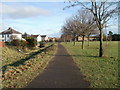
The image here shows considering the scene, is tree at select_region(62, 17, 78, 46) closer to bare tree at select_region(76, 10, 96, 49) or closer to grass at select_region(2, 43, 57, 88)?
bare tree at select_region(76, 10, 96, 49)

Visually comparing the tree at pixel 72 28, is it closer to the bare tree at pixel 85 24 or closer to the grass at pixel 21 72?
Answer: the bare tree at pixel 85 24

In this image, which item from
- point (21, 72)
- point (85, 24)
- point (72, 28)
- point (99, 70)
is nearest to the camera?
point (21, 72)

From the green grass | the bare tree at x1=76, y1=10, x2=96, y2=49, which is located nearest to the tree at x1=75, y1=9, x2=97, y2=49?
the bare tree at x1=76, y1=10, x2=96, y2=49

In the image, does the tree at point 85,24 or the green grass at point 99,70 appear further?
the tree at point 85,24

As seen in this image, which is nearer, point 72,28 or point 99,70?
point 99,70

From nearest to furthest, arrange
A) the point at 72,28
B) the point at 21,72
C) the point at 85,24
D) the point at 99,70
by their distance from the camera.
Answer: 1. the point at 21,72
2. the point at 99,70
3. the point at 85,24
4. the point at 72,28

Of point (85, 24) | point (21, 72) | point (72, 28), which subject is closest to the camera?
point (21, 72)

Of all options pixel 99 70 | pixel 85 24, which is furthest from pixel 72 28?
pixel 99 70

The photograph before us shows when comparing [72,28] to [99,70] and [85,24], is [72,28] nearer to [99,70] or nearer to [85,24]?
[85,24]

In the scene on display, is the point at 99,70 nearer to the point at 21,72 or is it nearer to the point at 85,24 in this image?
the point at 21,72

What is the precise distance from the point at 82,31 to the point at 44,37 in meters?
129

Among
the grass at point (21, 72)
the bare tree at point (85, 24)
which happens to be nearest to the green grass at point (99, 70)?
the grass at point (21, 72)

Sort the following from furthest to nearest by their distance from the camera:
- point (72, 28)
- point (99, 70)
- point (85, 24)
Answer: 1. point (72, 28)
2. point (85, 24)
3. point (99, 70)

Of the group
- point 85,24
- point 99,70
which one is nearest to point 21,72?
point 99,70
